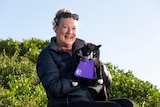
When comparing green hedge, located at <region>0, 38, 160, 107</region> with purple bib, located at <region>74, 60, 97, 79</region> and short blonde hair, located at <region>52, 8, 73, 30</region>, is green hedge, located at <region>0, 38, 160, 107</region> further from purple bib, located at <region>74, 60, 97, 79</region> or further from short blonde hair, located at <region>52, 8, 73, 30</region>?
purple bib, located at <region>74, 60, 97, 79</region>

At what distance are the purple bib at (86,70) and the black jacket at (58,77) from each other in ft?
0.36

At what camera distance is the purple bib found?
3.91m

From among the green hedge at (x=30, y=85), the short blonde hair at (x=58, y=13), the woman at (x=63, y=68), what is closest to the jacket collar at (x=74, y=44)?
the woman at (x=63, y=68)

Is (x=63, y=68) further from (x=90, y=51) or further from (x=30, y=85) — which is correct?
(x=30, y=85)

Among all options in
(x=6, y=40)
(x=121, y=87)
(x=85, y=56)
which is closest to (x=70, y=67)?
(x=85, y=56)

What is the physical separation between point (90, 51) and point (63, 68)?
319 mm

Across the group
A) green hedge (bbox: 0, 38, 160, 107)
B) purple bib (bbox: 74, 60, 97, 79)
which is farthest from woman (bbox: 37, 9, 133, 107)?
green hedge (bbox: 0, 38, 160, 107)

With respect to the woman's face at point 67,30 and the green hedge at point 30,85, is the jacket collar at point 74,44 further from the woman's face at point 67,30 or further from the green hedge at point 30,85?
the green hedge at point 30,85

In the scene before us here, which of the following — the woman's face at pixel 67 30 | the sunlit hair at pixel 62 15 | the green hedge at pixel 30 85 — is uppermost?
the sunlit hair at pixel 62 15

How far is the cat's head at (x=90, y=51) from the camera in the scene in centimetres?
408

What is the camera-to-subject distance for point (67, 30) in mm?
4121

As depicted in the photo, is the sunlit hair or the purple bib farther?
the sunlit hair

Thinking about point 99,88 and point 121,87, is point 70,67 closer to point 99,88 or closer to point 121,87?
point 99,88

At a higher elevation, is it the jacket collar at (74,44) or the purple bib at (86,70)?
the jacket collar at (74,44)
